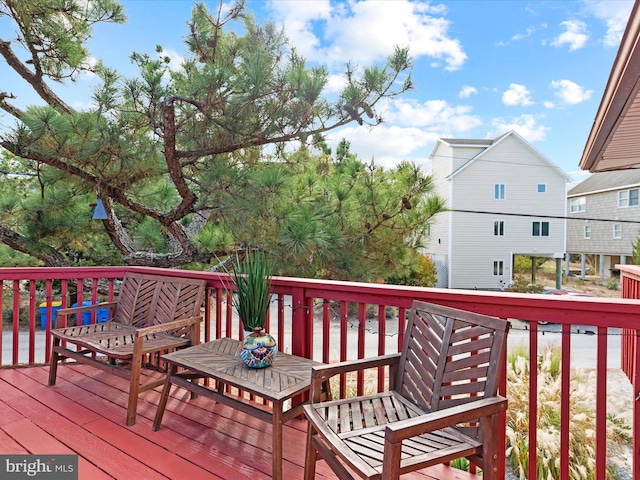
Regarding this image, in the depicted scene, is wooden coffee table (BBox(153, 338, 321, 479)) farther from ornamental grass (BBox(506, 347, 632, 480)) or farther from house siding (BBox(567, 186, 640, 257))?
house siding (BBox(567, 186, 640, 257))

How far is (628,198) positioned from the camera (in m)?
15.6

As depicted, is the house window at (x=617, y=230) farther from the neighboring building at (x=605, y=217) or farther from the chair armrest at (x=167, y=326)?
the chair armrest at (x=167, y=326)

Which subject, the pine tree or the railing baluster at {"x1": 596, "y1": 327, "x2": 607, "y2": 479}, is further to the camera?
the pine tree

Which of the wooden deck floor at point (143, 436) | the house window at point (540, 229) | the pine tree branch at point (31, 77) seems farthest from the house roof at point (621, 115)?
the house window at point (540, 229)

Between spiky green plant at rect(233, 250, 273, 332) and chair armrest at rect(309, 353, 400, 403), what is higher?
spiky green plant at rect(233, 250, 273, 332)

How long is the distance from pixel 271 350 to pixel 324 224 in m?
3.75

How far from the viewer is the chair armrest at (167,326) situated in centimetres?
246

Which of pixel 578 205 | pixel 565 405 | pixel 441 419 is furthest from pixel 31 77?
pixel 578 205

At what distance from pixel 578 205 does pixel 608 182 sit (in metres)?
2.16

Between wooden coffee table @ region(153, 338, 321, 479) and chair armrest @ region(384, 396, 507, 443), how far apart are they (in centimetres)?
70

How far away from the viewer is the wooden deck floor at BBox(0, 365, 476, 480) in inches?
77.3

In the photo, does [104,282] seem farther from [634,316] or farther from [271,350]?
[634,316]

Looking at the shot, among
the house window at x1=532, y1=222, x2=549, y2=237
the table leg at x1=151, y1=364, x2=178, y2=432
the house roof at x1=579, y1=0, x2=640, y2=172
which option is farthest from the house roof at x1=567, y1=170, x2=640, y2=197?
the table leg at x1=151, y1=364, x2=178, y2=432

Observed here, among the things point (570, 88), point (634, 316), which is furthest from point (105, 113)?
point (570, 88)
